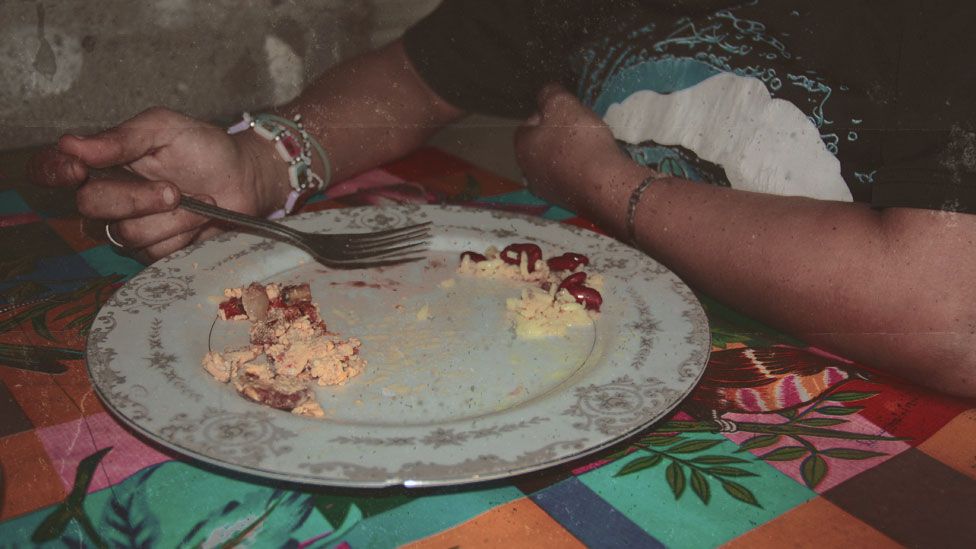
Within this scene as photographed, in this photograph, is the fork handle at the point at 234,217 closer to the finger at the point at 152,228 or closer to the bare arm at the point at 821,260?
the finger at the point at 152,228

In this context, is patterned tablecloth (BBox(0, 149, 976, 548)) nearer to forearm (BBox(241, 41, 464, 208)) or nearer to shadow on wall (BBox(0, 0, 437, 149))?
shadow on wall (BBox(0, 0, 437, 149))

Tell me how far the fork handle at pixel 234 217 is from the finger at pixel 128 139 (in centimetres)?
4

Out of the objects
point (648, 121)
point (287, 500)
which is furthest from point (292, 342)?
point (648, 121)

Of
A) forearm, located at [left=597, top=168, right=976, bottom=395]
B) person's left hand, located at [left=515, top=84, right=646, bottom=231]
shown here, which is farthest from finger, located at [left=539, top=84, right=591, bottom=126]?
forearm, located at [left=597, top=168, right=976, bottom=395]

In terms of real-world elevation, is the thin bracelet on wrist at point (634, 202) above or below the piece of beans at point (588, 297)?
above

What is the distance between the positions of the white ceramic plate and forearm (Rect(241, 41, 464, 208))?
0.22 feet

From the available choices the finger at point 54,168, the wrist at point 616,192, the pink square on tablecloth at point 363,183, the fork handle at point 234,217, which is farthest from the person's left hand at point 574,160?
the finger at point 54,168

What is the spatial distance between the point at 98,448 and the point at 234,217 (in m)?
0.17

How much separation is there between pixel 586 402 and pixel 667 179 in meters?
0.26

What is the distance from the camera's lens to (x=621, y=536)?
0.33 metres

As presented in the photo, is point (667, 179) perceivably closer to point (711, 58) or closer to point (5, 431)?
point (711, 58)

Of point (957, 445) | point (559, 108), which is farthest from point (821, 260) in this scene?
point (559, 108)

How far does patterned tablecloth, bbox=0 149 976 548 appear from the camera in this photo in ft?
1.07

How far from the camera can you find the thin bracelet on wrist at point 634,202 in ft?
1.91
